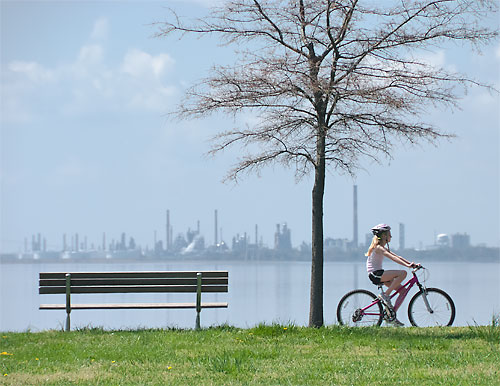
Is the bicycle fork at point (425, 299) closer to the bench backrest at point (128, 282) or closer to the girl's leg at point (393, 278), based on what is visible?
the girl's leg at point (393, 278)

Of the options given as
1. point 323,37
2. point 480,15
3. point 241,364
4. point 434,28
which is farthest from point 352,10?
point 241,364

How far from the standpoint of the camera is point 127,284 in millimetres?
11211

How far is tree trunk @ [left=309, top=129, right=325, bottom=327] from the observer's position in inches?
440

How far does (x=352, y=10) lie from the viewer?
11.0m

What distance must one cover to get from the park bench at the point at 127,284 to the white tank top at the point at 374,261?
7.47 feet

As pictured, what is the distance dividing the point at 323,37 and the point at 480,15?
2548 millimetres

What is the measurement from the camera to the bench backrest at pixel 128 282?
Answer: 36.7 ft

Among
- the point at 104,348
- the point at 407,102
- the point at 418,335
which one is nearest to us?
the point at 104,348

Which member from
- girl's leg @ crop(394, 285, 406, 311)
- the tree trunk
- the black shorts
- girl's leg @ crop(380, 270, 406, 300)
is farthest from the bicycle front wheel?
the tree trunk

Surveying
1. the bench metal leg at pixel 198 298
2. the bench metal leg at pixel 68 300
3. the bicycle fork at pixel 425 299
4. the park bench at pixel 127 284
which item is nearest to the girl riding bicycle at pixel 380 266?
the bicycle fork at pixel 425 299

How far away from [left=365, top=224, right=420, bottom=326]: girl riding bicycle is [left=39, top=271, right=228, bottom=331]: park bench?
234 centimetres

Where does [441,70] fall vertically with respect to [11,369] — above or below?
above

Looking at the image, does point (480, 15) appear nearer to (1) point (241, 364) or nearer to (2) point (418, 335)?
(2) point (418, 335)

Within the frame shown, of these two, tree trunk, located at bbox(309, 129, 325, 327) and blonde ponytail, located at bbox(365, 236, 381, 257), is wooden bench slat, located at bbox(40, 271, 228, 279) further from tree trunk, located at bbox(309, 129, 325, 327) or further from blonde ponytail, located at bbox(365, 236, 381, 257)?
blonde ponytail, located at bbox(365, 236, 381, 257)
